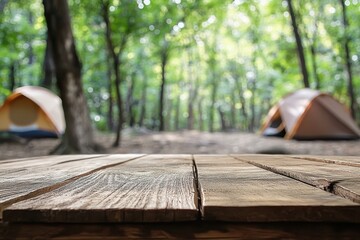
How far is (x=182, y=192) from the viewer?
27.9 inches

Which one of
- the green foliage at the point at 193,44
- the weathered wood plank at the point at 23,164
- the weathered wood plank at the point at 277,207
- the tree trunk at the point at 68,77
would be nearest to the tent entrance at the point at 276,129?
Answer: the green foliage at the point at 193,44

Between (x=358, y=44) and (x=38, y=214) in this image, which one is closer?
(x=38, y=214)

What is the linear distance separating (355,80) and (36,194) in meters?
16.0

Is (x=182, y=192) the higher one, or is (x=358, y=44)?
(x=358, y=44)

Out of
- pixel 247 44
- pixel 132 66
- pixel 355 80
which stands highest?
pixel 247 44

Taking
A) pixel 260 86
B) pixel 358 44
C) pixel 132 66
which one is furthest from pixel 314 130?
pixel 260 86

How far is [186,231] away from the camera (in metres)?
0.59

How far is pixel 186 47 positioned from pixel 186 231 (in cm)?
1398

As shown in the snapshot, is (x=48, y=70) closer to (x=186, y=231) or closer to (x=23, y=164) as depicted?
(x=23, y=164)

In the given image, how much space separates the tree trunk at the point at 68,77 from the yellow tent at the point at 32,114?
4.04 m

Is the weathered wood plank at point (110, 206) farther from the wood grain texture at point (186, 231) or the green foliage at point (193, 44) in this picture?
the green foliage at point (193, 44)

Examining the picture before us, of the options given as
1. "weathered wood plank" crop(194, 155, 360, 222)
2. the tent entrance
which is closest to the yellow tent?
the tent entrance

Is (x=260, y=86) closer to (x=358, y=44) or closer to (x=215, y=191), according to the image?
(x=358, y=44)

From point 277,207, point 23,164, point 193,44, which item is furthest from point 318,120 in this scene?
point 193,44
